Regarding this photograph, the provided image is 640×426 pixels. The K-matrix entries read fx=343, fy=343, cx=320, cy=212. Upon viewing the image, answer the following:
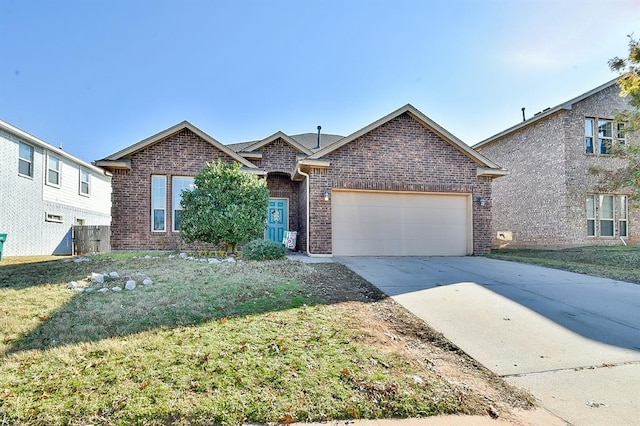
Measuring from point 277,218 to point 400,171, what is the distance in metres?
5.65

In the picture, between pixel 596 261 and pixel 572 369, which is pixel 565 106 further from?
pixel 572 369

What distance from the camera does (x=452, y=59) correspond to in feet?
35.0

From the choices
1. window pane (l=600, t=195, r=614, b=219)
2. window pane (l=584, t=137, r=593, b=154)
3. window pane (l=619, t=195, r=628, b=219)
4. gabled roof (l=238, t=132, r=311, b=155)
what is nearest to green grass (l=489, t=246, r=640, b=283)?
window pane (l=600, t=195, r=614, b=219)

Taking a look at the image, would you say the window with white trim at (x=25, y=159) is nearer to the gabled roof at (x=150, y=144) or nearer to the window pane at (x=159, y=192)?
the gabled roof at (x=150, y=144)

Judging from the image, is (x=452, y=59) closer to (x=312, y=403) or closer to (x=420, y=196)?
(x=420, y=196)

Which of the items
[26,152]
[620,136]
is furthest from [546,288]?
[26,152]

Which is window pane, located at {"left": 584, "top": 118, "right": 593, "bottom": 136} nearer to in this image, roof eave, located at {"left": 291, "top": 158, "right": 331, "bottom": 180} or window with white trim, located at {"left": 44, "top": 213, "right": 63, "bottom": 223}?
roof eave, located at {"left": 291, "top": 158, "right": 331, "bottom": 180}

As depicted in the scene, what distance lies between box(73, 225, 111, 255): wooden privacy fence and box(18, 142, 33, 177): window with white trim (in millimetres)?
3578

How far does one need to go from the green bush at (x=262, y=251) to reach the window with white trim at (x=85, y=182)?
→ 1510 centimetres

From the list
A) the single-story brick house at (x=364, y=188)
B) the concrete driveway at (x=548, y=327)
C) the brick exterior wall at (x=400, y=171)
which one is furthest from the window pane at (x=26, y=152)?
the concrete driveway at (x=548, y=327)

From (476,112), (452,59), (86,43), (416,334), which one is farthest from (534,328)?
(86,43)

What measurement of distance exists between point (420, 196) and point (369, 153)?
2.28m

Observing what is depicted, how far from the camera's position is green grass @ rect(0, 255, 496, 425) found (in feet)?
7.61

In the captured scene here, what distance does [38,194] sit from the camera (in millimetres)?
15336
